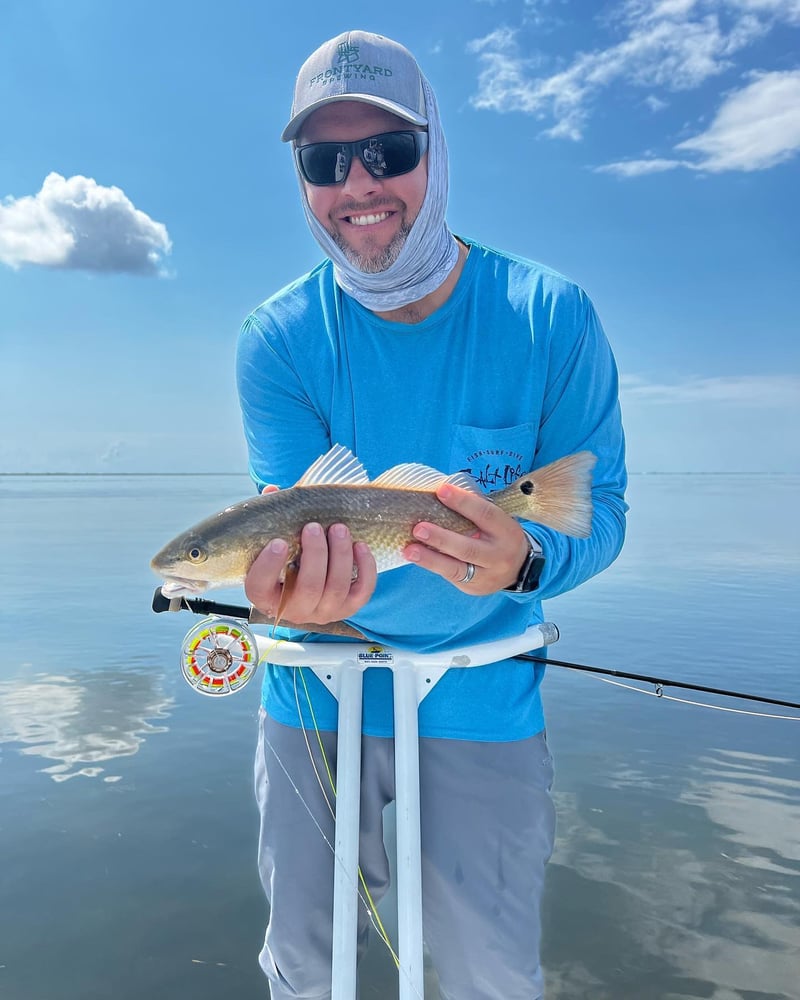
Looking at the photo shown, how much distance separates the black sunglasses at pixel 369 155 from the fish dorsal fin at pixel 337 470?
1.22 m

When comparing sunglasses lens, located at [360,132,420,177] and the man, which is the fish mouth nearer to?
the man

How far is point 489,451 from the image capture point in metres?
3.28

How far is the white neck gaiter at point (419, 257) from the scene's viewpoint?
3.31 m

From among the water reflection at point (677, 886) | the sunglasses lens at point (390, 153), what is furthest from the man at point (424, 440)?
the water reflection at point (677, 886)

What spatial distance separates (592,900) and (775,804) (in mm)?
2228

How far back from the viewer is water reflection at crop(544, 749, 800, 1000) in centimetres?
470

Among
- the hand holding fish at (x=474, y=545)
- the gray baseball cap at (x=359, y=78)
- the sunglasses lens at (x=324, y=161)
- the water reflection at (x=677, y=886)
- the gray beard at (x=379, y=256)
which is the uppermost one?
the gray baseball cap at (x=359, y=78)

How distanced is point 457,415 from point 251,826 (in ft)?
14.6

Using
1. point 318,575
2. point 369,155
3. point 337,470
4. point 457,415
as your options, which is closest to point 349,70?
point 369,155

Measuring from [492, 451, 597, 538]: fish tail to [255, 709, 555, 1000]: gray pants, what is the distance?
3.37 ft

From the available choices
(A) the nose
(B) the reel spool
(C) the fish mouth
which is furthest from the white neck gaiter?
(B) the reel spool

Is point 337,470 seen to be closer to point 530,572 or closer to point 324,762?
point 530,572

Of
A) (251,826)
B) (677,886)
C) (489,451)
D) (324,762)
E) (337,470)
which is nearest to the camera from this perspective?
(337,470)

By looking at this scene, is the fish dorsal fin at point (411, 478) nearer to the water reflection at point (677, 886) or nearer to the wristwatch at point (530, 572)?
the wristwatch at point (530, 572)
